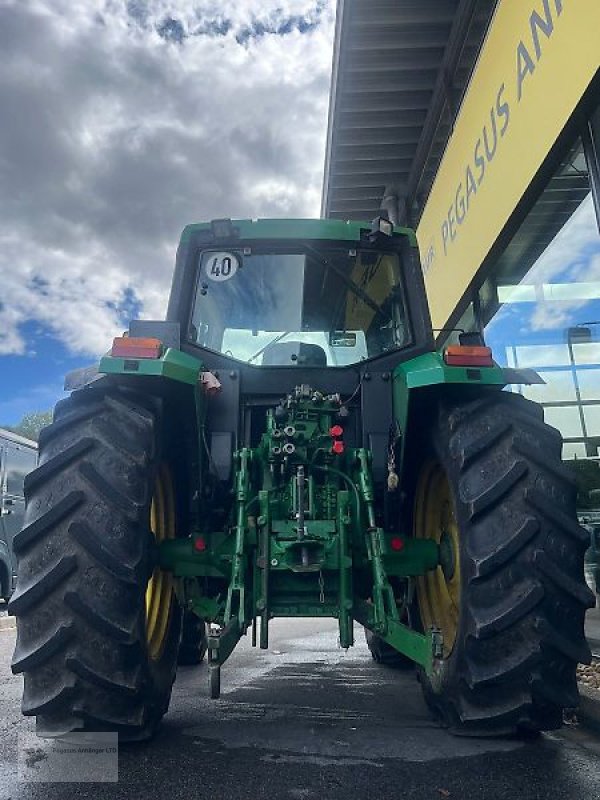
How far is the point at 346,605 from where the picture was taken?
294 centimetres

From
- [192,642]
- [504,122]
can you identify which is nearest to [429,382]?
[192,642]

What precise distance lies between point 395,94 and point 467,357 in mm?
6467

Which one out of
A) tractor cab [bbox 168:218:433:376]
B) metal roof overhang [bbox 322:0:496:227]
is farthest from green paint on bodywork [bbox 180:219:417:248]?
metal roof overhang [bbox 322:0:496:227]

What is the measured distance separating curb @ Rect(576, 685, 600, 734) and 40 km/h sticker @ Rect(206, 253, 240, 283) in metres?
2.87

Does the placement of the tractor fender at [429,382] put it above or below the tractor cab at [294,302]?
below

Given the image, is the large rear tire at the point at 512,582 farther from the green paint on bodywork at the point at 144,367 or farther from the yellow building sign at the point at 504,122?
the yellow building sign at the point at 504,122

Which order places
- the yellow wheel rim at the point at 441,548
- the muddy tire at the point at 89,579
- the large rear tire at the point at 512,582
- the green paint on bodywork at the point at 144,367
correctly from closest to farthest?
1. the muddy tire at the point at 89,579
2. the large rear tire at the point at 512,582
3. the green paint on bodywork at the point at 144,367
4. the yellow wheel rim at the point at 441,548

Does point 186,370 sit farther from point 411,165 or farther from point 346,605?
point 411,165

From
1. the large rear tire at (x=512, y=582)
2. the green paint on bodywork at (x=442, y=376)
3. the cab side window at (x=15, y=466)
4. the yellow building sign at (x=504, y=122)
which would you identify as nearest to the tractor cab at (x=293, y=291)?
the green paint on bodywork at (x=442, y=376)

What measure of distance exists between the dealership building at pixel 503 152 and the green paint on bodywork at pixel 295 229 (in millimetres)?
1532

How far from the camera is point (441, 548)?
3.39 meters

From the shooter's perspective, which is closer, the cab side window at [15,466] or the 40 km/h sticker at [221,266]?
the 40 km/h sticker at [221,266]

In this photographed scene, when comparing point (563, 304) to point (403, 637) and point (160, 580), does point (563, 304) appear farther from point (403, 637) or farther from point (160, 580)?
point (160, 580)

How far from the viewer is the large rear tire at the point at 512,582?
8.46 ft
